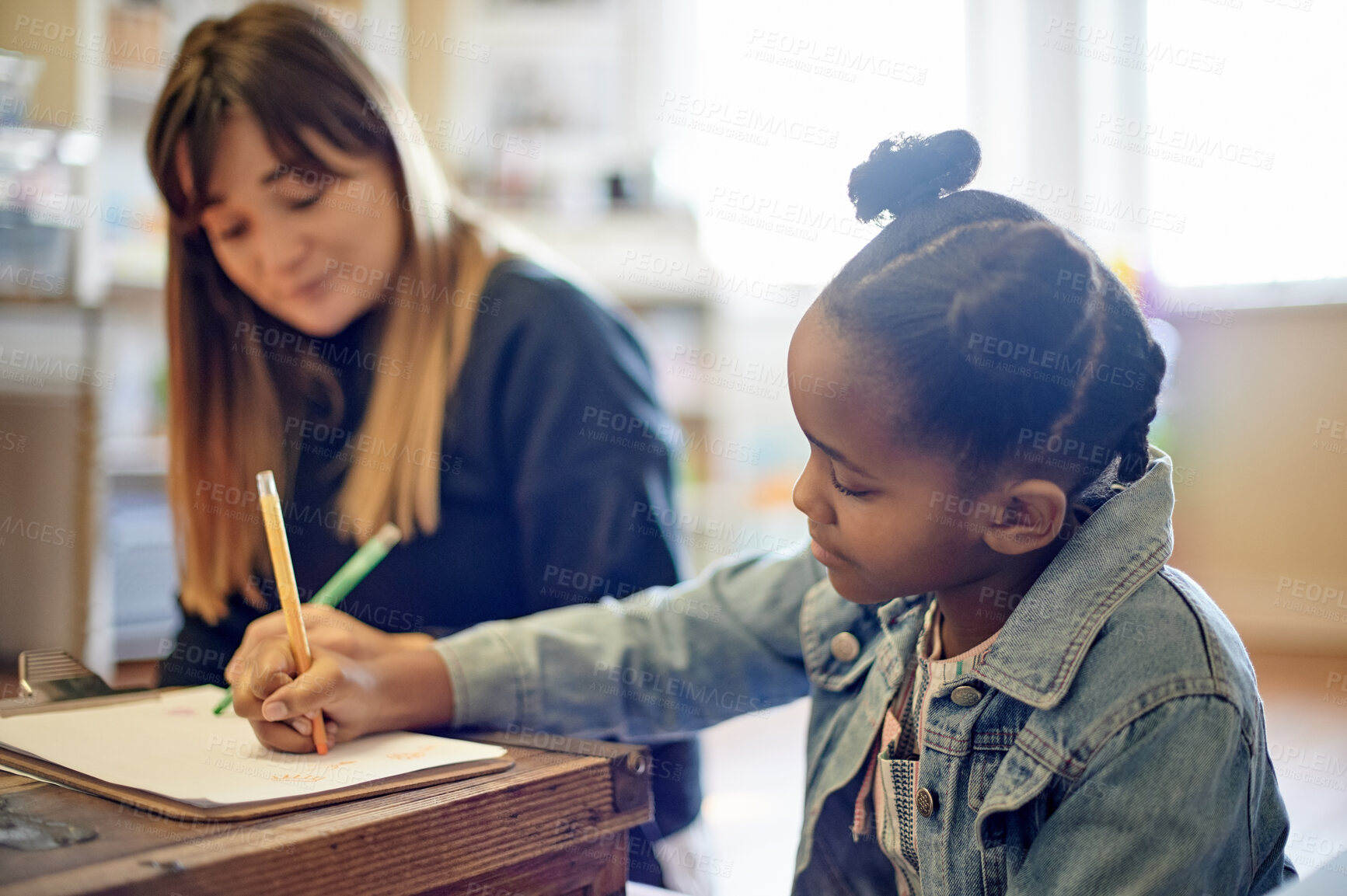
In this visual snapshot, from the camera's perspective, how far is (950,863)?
0.57 meters

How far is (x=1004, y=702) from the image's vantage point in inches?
22.7

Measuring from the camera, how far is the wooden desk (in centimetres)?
39

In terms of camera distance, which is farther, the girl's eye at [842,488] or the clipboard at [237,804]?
the girl's eye at [842,488]

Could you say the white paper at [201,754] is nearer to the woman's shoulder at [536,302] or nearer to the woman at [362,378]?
the woman at [362,378]

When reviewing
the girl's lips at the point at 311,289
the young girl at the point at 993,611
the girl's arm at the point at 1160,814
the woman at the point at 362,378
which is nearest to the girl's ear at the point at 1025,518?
the young girl at the point at 993,611

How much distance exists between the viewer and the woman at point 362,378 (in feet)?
3.25

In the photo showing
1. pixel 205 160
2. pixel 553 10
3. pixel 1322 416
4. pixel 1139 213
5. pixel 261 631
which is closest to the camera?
pixel 261 631

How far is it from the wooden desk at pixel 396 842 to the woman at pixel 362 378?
0.40 metres

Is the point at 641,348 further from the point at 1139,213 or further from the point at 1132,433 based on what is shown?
the point at 1139,213

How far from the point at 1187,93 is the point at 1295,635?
1.33 metres

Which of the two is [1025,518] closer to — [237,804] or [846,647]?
[846,647]

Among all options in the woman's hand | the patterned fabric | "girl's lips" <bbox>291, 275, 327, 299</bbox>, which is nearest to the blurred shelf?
"girl's lips" <bbox>291, 275, 327, 299</bbox>

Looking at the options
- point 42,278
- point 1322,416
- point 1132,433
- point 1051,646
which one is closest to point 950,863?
point 1051,646

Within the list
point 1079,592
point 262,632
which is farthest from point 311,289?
point 1079,592
